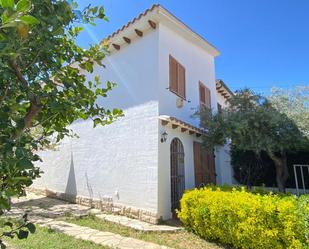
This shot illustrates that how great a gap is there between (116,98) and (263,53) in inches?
357

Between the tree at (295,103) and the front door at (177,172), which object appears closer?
the tree at (295,103)

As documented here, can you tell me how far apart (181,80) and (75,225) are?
773cm

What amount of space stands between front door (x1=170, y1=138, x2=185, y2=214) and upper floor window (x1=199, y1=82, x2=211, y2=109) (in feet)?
12.8

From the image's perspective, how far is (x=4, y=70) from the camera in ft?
7.75

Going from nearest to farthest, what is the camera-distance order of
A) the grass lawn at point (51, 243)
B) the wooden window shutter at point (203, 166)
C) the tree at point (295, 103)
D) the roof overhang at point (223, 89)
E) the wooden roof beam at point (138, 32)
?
the grass lawn at point (51, 243)
the tree at point (295, 103)
the wooden roof beam at point (138, 32)
the wooden window shutter at point (203, 166)
the roof overhang at point (223, 89)

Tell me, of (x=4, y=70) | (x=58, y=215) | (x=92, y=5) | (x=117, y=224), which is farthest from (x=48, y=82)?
(x=58, y=215)

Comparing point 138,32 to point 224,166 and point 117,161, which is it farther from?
point 224,166

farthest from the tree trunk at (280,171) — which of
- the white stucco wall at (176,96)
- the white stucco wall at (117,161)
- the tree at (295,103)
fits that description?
the white stucco wall at (117,161)

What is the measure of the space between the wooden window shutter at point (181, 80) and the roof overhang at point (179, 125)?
173 centimetres

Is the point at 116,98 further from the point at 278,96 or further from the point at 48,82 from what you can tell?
the point at 48,82

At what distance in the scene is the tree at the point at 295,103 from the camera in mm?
10508

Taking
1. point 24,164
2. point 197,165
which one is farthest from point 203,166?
Answer: point 24,164

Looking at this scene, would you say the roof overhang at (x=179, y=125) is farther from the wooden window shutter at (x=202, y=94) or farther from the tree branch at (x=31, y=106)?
the tree branch at (x=31, y=106)

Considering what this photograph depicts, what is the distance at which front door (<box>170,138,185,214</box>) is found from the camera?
11.0 meters
